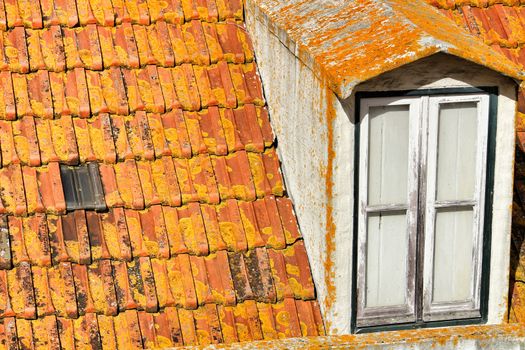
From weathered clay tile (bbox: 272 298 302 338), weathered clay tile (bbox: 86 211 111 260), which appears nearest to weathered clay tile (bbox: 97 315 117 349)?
weathered clay tile (bbox: 86 211 111 260)

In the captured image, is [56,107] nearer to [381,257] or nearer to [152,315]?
[152,315]

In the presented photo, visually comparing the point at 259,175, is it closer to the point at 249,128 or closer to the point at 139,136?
the point at 249,128

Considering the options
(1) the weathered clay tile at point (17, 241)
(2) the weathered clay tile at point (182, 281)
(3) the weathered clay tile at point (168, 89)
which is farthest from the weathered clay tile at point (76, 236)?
(3) the weathered clay tile at point (168, 89)

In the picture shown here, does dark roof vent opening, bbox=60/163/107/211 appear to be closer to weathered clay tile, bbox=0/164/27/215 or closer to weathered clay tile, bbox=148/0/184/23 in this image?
weathered clay tile, bbox=0/164/27/215

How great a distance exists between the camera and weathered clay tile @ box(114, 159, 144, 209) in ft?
17.3

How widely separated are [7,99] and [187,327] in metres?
1.68

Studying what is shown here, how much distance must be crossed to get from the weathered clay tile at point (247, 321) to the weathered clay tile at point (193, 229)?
1.19ft

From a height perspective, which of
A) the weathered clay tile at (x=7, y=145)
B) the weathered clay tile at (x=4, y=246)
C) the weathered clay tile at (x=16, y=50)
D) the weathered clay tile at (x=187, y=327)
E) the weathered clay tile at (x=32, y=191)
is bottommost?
the weathered clay tile at (x=187, y=327)

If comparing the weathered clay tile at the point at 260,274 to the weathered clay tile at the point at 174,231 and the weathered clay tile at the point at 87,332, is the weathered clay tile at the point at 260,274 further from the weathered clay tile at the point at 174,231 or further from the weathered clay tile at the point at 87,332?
the weathered clay tile at the point at 87,332

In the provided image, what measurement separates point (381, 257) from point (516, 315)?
0.89 meters

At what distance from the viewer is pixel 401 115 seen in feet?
16.1

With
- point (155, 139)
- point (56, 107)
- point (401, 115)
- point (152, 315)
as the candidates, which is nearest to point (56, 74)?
point (56, 107)

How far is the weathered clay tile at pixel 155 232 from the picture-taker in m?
5.14

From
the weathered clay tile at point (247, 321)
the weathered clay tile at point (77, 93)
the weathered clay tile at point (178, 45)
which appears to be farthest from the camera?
the weathered clay tile at point (178, 45)
